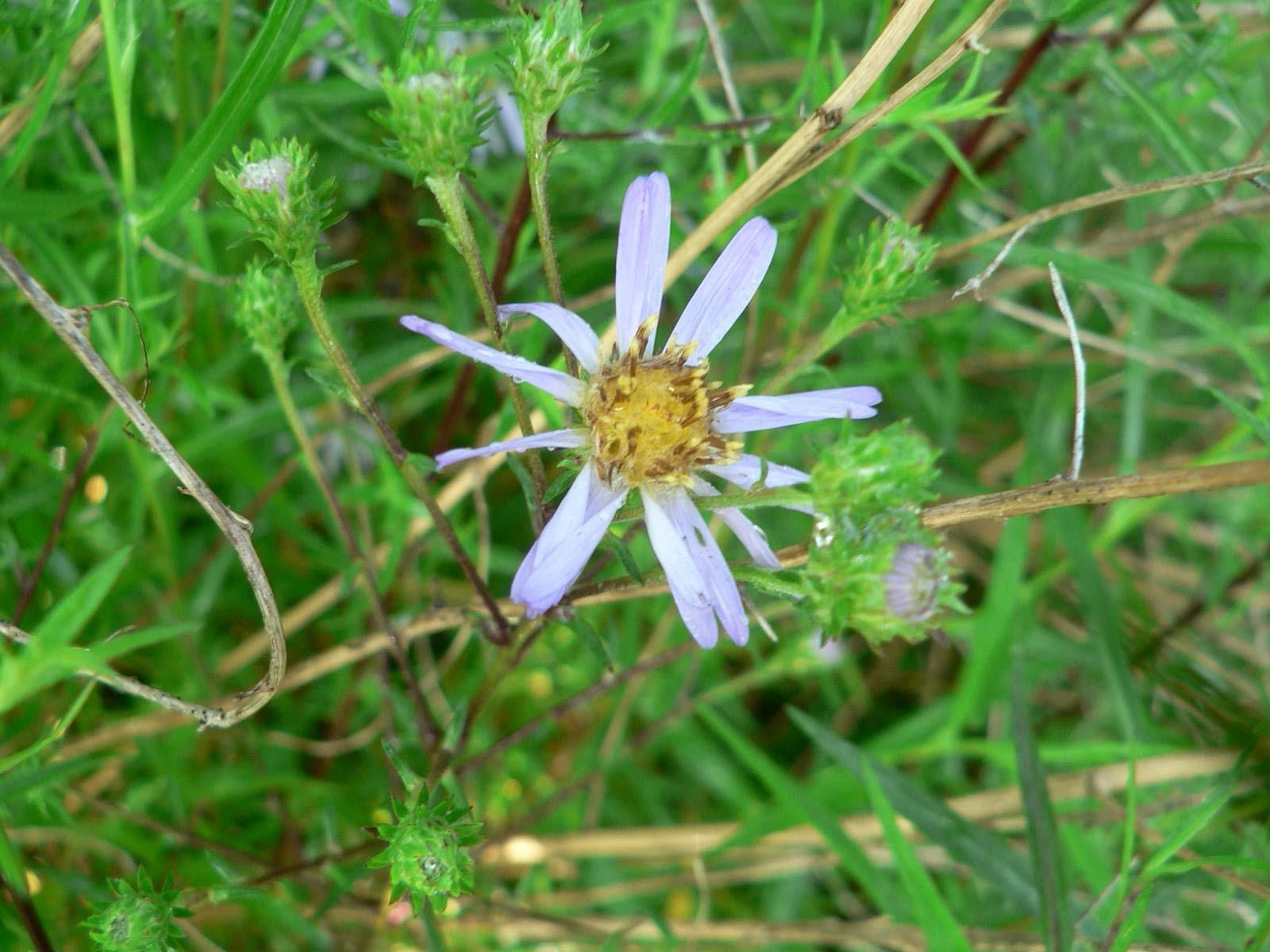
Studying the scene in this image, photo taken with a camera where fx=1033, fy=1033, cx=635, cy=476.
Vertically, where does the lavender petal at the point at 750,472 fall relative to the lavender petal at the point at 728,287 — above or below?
below

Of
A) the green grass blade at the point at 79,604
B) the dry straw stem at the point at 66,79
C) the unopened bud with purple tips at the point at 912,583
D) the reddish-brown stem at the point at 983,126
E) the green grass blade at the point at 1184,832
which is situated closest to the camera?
the green grass blade at the point at 79,604

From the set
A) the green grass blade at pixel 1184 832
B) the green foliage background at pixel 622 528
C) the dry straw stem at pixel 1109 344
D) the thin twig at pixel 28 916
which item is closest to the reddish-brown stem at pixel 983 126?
the green foliage background at pixel 622 528

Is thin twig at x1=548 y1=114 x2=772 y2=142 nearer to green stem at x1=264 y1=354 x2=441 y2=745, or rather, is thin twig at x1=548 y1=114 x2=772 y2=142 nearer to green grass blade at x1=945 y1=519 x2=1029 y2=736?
green stem at x1=264 y1=354 x2=441 y2=745

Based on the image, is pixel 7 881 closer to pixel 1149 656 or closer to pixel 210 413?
pixel 210 413

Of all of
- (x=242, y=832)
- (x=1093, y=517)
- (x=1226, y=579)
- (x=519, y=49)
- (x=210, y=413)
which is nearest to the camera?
(x=519, y=49)

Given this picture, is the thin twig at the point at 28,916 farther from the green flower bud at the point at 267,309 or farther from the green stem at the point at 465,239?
the green stem at the point at 465,239

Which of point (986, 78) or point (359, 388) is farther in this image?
point (986, 78)

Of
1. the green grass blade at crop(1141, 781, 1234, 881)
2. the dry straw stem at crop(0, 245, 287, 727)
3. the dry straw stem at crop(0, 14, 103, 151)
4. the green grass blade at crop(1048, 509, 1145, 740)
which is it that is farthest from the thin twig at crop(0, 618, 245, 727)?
the green grass blade at crop(1048, 509, 1145, 740)

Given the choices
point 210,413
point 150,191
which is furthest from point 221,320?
point 210,413
